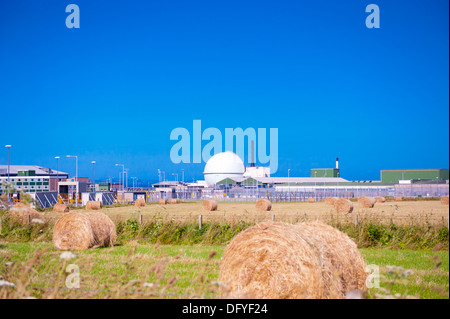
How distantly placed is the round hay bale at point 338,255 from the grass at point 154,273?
372mm

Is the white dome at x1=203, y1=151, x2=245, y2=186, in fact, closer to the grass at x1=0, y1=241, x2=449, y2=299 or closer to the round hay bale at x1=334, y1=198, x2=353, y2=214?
the round hay bale at x1=334, y1=198, x2=353, y2=214

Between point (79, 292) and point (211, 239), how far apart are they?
9.64 meters

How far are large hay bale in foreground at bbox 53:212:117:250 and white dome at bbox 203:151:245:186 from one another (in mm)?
68988

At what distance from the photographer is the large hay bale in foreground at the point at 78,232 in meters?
12.5

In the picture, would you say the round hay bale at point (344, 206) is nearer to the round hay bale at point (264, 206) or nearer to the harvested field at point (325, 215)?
the harvested field at point (325, 215)

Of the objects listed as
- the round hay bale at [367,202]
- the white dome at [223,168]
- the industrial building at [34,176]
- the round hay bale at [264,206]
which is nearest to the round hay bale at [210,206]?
the round hay bale at [264,206]

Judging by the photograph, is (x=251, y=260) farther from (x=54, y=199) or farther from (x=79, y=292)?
(x=54, y=199)

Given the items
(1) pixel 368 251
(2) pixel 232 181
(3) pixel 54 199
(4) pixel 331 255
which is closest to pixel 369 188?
(2) pixel 232 181

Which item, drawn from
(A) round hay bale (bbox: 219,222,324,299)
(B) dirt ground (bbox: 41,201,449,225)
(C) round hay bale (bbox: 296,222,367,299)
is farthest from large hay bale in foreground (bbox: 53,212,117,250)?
(C) round hay bale (bbox: 296,222,367,299)

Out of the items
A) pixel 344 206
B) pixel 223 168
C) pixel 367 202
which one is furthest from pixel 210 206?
pixel 223 168

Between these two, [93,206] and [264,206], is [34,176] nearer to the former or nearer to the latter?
[93,206]

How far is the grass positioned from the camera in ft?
14.2

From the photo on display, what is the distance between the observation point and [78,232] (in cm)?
1262

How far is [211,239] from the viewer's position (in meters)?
14.4
